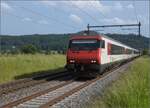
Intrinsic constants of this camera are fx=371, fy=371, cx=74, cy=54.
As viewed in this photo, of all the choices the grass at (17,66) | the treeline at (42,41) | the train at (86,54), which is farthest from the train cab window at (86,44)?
the treeline at (42,41)

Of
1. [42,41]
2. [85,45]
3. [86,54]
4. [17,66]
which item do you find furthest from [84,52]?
[42,41]

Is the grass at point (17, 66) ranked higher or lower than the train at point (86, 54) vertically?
lower

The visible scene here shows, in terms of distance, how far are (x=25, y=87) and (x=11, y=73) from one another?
7074 mm

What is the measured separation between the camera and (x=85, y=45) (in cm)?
2264

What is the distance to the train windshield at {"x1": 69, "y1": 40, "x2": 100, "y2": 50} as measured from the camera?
22.5m

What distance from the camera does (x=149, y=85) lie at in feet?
42.1

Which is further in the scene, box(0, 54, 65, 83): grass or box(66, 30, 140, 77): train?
box(0, 54, 65, 83): grass

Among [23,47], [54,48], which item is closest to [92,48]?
[23,47]

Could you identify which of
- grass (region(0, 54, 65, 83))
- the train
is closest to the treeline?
grass (region(0, 54, 65, 83))

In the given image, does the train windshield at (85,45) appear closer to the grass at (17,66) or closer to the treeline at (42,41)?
the grass at (17,66)

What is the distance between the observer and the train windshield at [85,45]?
73.8 ft

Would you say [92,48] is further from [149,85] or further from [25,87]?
[149,85]

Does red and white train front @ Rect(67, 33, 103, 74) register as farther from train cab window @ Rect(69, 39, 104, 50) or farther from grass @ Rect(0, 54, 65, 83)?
grass @ Rect(0, 54, 65, 83)

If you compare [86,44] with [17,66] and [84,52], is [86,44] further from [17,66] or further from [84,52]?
[17,66]
